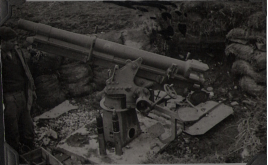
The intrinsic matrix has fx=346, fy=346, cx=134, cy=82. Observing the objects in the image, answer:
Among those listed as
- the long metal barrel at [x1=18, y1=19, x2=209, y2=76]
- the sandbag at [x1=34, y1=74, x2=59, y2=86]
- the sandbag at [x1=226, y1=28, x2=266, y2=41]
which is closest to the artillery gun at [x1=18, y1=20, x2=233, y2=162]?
the long metal barrel at [x1=18, y1=19, x2=209, y2=76]

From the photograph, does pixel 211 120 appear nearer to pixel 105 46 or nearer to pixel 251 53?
pixel 251 53

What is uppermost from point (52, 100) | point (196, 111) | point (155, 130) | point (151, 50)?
point (151, 50)

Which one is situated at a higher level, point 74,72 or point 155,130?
point 74,72

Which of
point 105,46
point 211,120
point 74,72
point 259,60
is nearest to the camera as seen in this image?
point 105,46

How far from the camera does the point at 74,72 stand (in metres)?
3.29

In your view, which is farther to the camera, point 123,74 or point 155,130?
point 155,130

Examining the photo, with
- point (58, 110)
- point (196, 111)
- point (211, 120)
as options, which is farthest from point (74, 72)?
point (211, 120)

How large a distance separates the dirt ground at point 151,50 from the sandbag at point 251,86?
5 cm

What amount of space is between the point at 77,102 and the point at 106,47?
646 millimetres

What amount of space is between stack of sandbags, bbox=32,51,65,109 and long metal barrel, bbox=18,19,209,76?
22 cm

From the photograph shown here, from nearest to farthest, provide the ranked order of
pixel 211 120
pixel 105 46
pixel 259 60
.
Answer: pixel 105 46, pixel 259 60, pixel 211 120

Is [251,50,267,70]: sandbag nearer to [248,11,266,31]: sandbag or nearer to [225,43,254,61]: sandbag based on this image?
[225,43,254,61]: sandbag

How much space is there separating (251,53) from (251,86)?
31 centimetres

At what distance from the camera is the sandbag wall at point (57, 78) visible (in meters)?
3.18
